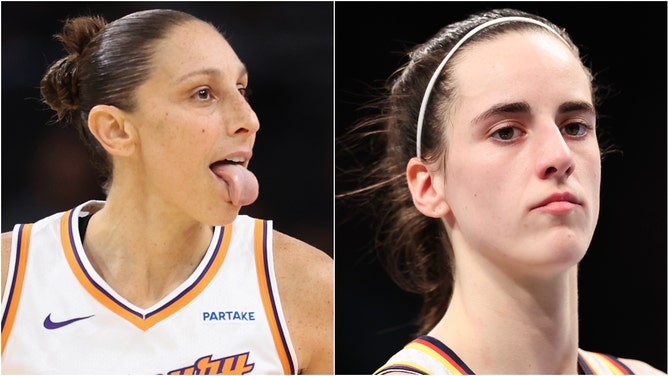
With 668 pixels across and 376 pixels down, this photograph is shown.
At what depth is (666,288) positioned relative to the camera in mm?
2906

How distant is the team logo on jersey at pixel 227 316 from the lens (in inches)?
106

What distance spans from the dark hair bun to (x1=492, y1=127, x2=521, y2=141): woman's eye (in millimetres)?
1211

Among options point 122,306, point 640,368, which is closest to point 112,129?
point 122,306

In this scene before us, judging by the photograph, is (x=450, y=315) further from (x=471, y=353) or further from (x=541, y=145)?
(x=541, y=145)

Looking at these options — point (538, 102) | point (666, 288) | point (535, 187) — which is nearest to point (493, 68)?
point (538, 102)

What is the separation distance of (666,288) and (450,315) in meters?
0.82

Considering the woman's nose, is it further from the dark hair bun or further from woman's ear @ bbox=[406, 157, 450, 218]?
the dark hair bun

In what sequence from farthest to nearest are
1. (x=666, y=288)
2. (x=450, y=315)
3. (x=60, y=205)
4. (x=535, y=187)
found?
(x=666, y=288)
(x=60, y=205)
(x=450, y=315)
(x=535, y=187)

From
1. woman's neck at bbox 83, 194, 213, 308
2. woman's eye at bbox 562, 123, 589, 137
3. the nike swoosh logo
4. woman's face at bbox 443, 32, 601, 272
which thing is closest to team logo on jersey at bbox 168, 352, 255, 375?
woman's neck at bbox 83, 194, 213, 308

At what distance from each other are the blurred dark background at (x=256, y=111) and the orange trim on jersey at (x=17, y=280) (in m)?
0.05

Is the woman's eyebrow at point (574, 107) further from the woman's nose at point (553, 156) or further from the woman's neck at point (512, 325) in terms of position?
the woman's neck at point (512, 325)

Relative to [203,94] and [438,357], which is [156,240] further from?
[438,357]

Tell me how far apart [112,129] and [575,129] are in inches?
52.4

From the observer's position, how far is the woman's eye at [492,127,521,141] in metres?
2.44
